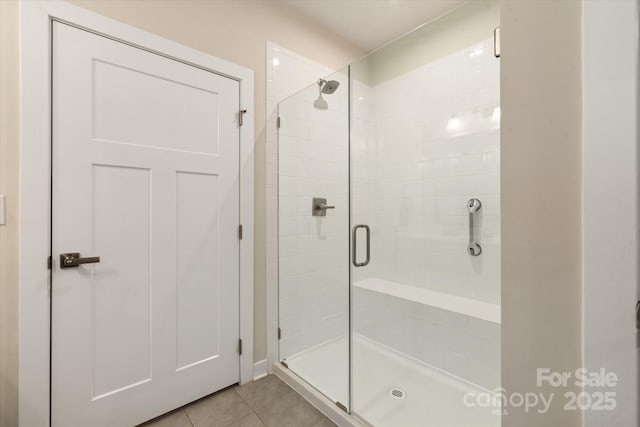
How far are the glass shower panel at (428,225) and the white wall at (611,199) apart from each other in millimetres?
1284

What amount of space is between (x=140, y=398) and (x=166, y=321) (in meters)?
0.40

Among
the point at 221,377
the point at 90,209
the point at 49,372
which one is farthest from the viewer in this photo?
the point at 221,377

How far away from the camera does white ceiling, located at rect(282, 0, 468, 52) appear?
206 centimetres

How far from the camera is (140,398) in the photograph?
1.46 m

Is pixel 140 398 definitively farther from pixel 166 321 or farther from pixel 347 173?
pixel 347 173

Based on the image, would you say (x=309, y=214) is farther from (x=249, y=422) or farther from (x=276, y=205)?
(x=249, y=422)

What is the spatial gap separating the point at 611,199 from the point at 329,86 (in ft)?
5.98

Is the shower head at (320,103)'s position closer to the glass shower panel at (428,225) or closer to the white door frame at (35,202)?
the glass shower panel at (428,225)

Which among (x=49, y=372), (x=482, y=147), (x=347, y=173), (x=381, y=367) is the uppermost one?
(x=482, y=147)

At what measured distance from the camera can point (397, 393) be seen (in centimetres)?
166

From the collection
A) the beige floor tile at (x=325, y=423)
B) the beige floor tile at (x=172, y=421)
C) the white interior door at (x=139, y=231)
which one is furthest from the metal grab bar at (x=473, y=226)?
the beige floor tile at (x=172, y=421)

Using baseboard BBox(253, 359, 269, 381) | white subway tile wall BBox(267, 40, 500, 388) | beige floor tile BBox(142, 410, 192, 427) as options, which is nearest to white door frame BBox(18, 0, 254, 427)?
beige floor tile BBox(142, 410, 192, 427)

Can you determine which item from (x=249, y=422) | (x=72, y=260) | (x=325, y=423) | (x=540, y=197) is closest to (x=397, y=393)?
(x=325, y=423)

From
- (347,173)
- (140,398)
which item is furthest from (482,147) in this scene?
(140,398)
